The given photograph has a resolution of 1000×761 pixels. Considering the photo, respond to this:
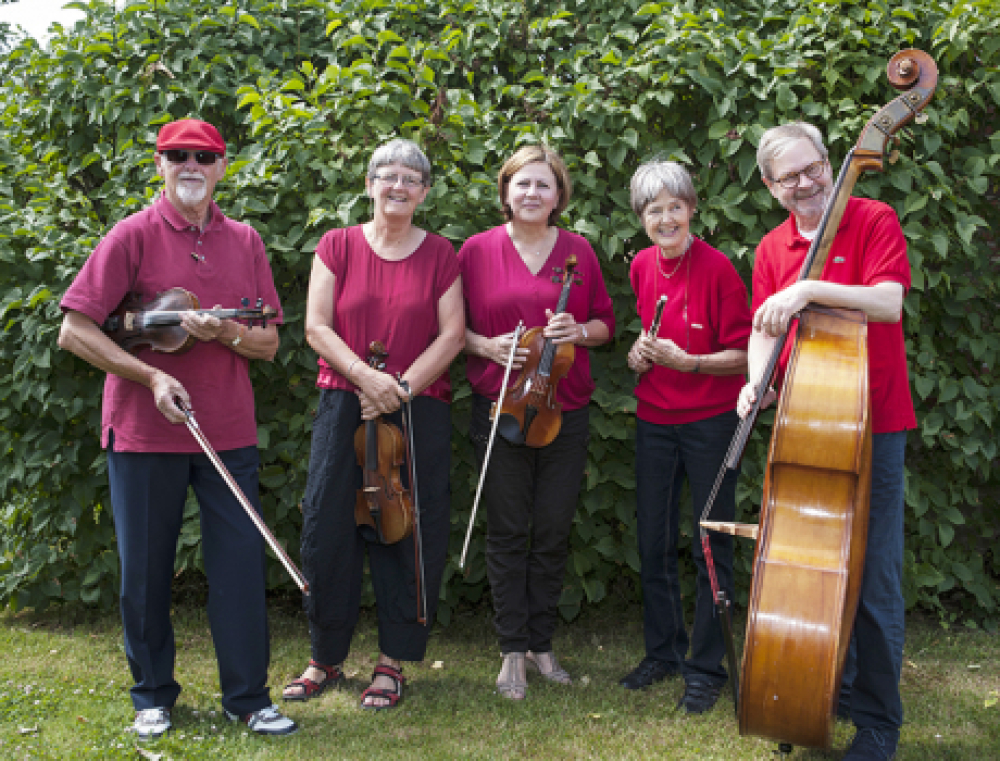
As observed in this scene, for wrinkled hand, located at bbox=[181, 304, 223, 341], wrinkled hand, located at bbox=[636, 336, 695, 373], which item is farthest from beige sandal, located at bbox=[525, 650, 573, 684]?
wrinkled hand, located at bbox=[181, 304, 223, 341]

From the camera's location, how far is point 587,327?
3234 millimetres

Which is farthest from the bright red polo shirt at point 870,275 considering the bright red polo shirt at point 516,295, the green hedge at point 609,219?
the green hedge at point 609,219

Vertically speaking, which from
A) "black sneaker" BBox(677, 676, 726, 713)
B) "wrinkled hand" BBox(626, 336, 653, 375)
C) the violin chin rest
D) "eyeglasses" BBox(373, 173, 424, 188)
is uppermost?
"eyeglasses" BBox(373, 173, 424, 188)

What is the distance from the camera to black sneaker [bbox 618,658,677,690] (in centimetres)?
330

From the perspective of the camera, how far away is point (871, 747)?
8.50ft

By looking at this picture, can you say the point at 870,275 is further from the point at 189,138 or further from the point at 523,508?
the point at 189,138

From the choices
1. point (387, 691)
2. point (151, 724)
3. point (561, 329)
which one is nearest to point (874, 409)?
point (561, 329)

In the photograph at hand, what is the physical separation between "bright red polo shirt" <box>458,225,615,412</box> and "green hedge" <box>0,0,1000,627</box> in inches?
13.0

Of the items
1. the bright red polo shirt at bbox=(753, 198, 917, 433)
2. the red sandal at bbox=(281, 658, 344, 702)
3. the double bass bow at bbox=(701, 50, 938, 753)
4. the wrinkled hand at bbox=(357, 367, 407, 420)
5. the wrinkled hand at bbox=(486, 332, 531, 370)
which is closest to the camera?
the double bass bow at bbox=(701, 50, 938, 753)

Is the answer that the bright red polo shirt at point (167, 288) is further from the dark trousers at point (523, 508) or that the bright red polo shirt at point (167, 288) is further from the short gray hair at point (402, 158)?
the dark trousers at point (523, 508)

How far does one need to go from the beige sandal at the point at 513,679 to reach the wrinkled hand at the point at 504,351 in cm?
115

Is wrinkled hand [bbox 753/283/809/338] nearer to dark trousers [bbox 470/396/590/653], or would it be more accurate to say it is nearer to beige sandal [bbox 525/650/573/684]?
dark trousers [bbox 470/396/590/653]

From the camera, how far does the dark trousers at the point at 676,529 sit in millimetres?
3078

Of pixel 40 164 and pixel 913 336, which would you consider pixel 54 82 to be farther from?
pixel 913 336
